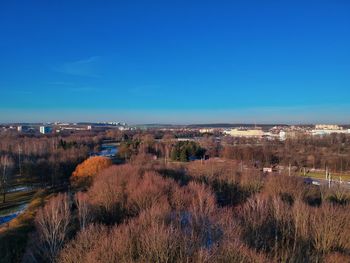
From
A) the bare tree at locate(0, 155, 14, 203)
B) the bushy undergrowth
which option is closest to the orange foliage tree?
the bare tree at locate(0, 155, 14, 203)

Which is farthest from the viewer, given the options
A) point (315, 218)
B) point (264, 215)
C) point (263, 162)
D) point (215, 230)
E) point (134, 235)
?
point (263, 162)

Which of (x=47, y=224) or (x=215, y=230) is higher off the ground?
(x=215, y=230)

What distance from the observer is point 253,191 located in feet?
125

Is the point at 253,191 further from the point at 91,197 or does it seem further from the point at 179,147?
the point at 179,147

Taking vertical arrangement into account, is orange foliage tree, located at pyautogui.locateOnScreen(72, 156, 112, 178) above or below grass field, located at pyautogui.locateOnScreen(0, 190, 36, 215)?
above

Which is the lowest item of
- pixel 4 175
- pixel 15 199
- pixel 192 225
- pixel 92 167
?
pixel 15 199

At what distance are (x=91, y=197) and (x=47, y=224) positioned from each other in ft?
28.1

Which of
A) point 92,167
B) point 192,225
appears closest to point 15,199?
point 92,167

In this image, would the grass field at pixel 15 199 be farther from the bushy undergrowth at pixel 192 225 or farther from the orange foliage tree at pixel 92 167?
the bushy undergrowth at pixel 192 225

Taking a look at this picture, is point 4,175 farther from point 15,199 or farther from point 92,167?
point 92,167

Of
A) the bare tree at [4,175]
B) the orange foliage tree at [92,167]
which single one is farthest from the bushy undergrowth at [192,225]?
the bare tree at [4,175]

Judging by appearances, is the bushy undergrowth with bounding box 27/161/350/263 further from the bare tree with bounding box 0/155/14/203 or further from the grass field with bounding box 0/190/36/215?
the bare tree with bounding box 0/155/14/203

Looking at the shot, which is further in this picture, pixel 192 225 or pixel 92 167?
pixel 92 167

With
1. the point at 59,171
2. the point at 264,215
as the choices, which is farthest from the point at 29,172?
the point at 264,215
